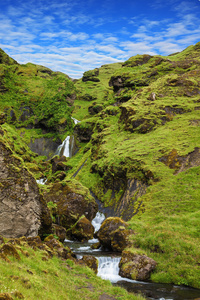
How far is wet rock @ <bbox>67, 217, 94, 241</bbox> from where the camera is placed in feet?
84.3

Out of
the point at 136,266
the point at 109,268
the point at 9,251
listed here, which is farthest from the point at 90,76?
the point at 9,251

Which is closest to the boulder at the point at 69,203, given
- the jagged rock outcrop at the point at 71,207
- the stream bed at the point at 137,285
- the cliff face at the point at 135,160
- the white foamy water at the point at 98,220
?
the jagged rock outcrop at the point at 71,207

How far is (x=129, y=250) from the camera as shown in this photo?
61.0 ft

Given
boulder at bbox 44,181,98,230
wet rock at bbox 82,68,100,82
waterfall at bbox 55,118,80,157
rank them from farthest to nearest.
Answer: wet rock at bbox 82,68,100,82, waterfall at bbox 55,118,80,157, boulder at bbox 44,181,98,230

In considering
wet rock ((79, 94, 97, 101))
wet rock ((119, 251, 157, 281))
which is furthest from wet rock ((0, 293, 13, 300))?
wet rock ((79, 94, 97, 101))

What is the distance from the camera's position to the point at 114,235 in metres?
21.8

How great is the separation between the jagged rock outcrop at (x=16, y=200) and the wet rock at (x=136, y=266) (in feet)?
24.4

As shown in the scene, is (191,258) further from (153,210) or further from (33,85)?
(33,85)

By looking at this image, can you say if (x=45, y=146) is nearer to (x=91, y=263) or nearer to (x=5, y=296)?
(x=91, y=263)

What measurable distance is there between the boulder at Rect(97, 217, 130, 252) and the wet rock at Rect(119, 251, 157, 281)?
2.84 metres

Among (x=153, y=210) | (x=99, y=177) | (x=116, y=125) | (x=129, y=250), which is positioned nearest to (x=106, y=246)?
(x=129, y=250)

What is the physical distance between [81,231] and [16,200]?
11.6 meters

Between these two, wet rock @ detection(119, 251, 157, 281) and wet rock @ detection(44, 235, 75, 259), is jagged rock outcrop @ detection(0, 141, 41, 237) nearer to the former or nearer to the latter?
wet rock @ detection(44, 235, 75, 259)

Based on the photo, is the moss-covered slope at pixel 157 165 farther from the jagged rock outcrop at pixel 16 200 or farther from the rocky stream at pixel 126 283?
the jagged rock outcrop at pixel 16 200
